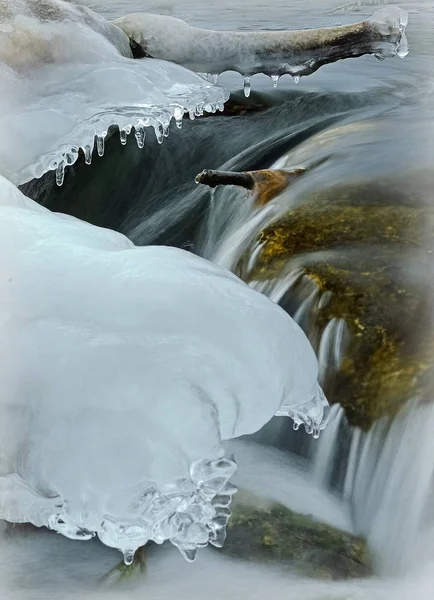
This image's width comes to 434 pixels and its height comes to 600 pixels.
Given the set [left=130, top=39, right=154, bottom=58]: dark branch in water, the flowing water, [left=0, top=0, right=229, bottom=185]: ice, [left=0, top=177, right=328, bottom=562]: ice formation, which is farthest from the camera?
[left=130, top=39, right=154, bottom=58]: dark branch in water

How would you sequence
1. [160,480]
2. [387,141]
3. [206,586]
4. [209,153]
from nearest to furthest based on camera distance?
[160,480], [206,586], [387,141], [209,153]

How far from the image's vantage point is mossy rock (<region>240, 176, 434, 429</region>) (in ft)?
3.69

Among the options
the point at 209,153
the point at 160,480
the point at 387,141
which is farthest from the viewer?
the point at 209,153

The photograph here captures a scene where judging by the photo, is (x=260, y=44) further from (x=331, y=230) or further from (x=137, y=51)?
(x=331, y=230)

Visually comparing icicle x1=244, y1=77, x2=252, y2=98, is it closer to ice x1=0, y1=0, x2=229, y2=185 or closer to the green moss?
ice x1=0, y1=0, x2=229, y2=185

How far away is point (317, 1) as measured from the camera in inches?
54.1

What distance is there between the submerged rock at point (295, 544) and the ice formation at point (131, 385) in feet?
0.92

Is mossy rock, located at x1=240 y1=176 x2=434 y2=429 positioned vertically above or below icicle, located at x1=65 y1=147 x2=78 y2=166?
below

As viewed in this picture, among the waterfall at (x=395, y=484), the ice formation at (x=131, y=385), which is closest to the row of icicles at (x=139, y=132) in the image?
the ice formation at (x=131, y=385)

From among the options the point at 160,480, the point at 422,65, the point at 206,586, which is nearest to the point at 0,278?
the point at 160,480

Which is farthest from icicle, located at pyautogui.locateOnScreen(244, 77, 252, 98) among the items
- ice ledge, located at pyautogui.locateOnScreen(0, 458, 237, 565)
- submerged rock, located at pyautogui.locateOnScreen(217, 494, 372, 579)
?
ice ledge, located at pyautogui.locateOnScreen(0, 458, 237, 565)

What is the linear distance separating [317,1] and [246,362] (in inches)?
A: 36.4

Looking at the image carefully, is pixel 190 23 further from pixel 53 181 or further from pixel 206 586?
pixel 206 586

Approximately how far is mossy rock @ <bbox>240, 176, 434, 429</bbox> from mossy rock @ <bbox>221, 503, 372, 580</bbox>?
19 centimetres
